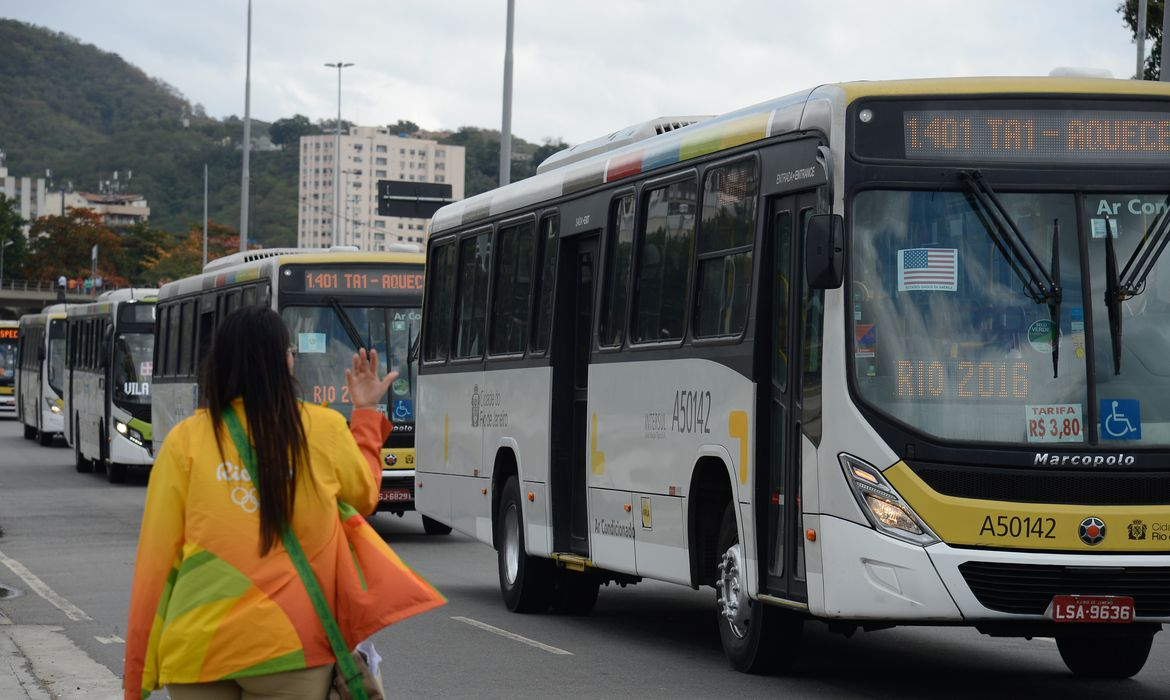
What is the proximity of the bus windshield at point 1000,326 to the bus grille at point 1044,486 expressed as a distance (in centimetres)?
17

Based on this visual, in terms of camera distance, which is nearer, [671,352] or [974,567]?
[974,567]

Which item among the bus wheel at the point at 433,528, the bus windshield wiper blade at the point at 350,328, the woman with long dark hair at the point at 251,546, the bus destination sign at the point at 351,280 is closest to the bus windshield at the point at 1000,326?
the woman with long dark hair at the point at 251,546

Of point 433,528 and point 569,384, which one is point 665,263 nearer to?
point 569,384

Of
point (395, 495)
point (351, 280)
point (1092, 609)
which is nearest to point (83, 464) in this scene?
point (351, 280)

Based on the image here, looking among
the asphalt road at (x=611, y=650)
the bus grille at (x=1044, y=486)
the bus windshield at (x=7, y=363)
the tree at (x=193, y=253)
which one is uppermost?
the tree at (x=193, y=253)

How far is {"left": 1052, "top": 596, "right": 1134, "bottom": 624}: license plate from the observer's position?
29.5 ft

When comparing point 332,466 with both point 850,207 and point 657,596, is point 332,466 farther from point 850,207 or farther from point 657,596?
point 657,596

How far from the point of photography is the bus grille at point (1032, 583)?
29.6ft

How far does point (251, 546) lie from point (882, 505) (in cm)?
502

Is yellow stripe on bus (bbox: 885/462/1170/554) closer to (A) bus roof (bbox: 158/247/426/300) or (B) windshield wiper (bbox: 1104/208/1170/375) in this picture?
(B) windshield wiper (bbox: 1104/208/1170/375)

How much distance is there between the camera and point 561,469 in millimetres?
13703

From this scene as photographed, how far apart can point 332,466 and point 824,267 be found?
4.81 meters

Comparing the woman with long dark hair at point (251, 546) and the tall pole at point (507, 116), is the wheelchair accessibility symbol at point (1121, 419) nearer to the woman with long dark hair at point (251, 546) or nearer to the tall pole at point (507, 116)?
the woman with long dark hair at point (251, 546)

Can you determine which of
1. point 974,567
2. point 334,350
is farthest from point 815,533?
point 334,350
